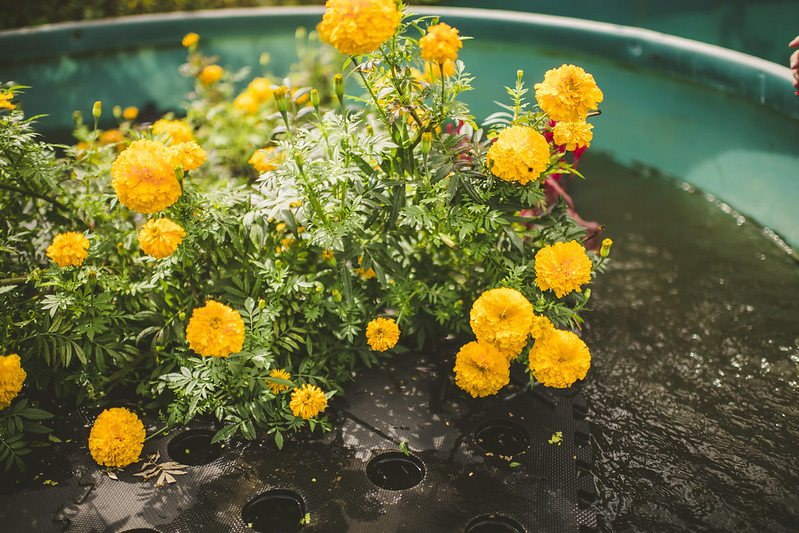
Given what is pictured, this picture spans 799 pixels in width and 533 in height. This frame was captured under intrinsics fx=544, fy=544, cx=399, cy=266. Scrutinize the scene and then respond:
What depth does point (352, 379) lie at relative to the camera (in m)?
1.83

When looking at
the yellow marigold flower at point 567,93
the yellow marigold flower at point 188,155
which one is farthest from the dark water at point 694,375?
the yellow marigold flower at point 188,155

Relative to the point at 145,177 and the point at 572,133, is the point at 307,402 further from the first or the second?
the point at 572,133

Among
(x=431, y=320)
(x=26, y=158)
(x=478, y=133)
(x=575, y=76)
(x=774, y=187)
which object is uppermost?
(x=575, y=76)

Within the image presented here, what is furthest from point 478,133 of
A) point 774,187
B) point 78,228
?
point 774,187

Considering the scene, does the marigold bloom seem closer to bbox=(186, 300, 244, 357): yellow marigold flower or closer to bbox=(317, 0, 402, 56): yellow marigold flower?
bbox=(186, 300, 244, 357): yellow marigold flower

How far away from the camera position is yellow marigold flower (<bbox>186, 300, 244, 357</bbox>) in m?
1.33

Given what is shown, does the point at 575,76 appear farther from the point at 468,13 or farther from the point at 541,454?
the point at 468,13

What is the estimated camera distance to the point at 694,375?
1.91 metres

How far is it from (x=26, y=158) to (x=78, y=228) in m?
0.25

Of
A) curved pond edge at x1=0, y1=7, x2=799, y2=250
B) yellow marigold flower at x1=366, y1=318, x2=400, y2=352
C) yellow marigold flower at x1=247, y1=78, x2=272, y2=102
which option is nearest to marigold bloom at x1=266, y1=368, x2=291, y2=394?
yellow marigold flower at x1=366, y1=318, x2=400, y2=352

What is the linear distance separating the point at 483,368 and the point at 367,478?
1.49 feet

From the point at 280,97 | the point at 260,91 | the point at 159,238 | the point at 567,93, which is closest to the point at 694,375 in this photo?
the point at 567,93

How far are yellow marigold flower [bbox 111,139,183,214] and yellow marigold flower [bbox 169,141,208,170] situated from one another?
37mm

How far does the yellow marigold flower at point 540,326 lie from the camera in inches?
58.3
